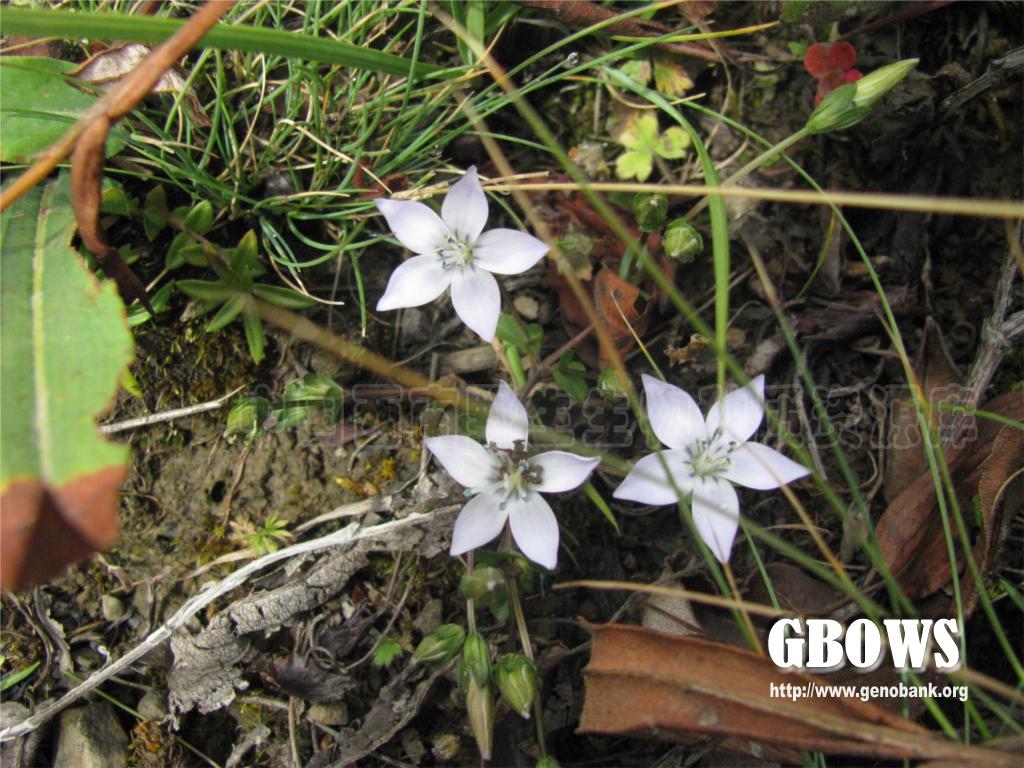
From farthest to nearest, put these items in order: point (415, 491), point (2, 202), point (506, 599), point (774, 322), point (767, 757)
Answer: point (774, 322)
point (415, 491)
point (506, 599)
point (767, 757)
point (2, 202)

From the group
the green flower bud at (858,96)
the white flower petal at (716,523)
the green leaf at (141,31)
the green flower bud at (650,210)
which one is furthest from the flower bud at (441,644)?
the green flower bud at (858,96)

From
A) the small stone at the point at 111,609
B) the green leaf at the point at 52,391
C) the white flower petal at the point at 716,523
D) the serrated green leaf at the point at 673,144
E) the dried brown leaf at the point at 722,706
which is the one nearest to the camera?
the green leaf at the point at 52,391

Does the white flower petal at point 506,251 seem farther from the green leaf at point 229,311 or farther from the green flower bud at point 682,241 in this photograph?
the green leaf at point 229,311

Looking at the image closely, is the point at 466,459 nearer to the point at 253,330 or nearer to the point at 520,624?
the point at 520,624

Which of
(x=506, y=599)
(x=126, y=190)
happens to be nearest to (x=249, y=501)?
(x=506, y=599)

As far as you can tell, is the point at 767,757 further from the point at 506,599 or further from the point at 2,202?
the point at 2,202
